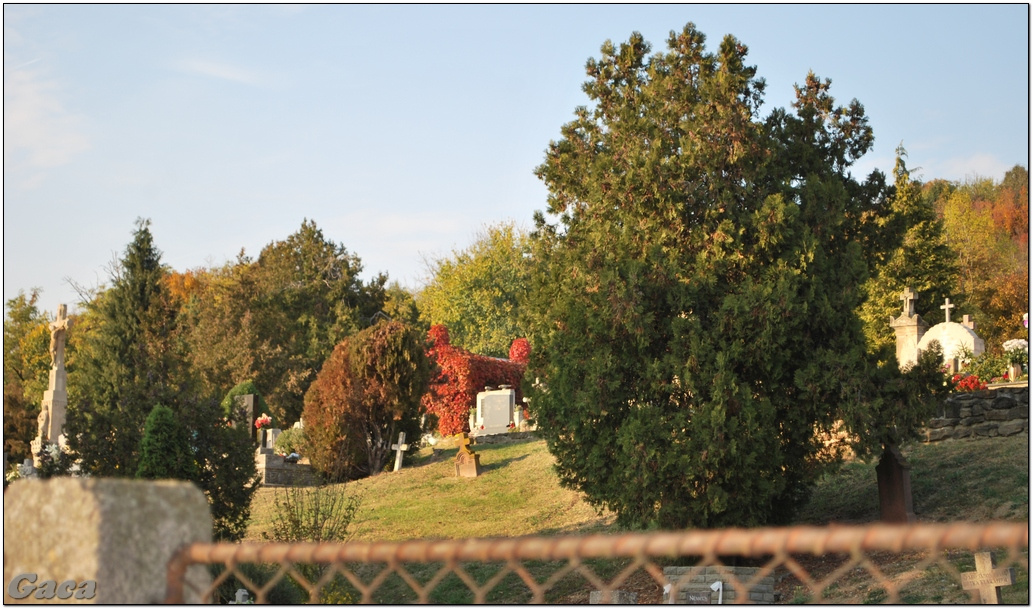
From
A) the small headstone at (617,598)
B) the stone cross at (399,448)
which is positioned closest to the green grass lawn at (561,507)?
the stone cross at (399,448)

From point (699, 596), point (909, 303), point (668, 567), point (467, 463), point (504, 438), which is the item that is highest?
point (909, 303)

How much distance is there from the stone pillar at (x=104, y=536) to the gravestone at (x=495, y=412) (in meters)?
23.0

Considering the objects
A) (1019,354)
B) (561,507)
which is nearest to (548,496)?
(561,507)

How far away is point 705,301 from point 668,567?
3218 millimetres

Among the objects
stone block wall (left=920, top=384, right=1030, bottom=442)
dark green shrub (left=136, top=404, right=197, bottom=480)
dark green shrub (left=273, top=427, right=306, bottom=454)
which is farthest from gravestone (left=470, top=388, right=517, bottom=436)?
dark green shrub (left=136, top=404, right=197, bottom=480)

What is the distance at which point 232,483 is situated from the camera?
36.1 feet

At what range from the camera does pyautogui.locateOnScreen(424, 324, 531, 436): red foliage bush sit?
1075 inches

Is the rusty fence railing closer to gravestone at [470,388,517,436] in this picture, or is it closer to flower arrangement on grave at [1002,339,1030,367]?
flower arrangement on grave at [1002,339,1030,367]

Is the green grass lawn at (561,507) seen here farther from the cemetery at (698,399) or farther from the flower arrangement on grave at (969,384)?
the flower arrangement on grave at (969,384)

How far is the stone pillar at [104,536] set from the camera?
192 cm

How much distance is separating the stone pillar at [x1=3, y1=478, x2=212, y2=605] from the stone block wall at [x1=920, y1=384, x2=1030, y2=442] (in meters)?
13.4

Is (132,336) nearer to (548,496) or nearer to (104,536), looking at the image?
(548,496)

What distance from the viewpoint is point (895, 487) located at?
35.9 feet

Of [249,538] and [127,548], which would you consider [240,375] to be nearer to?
[249,538]
